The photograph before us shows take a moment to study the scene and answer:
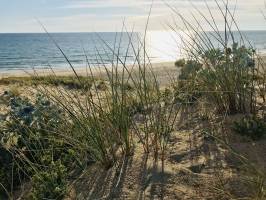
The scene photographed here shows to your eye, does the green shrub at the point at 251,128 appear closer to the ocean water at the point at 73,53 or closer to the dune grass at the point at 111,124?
the dune grass at the point at 111,124

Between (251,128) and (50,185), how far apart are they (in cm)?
196

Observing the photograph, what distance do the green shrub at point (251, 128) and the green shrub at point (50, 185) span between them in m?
1.73

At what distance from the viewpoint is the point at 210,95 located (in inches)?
196

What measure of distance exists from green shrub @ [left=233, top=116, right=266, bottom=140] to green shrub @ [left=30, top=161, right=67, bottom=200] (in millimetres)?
1727

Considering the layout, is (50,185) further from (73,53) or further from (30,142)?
(73,53)

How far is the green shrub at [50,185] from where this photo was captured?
3686 millimetres

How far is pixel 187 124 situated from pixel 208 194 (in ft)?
5.10

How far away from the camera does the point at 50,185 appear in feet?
12.3

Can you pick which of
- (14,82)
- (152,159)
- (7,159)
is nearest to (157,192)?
(152,159)

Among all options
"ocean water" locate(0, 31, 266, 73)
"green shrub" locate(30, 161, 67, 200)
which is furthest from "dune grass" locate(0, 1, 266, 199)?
"ocean water" locate(0, 31, 266, 73)

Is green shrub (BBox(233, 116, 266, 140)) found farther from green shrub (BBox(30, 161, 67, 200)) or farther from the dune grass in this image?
green shrub (BBox(30, 161, 67, 200))

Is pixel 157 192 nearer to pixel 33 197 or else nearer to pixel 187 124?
pixel 33 197

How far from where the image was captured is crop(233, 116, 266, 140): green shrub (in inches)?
165

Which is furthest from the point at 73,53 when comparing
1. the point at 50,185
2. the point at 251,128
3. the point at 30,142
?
the point at 50,185
